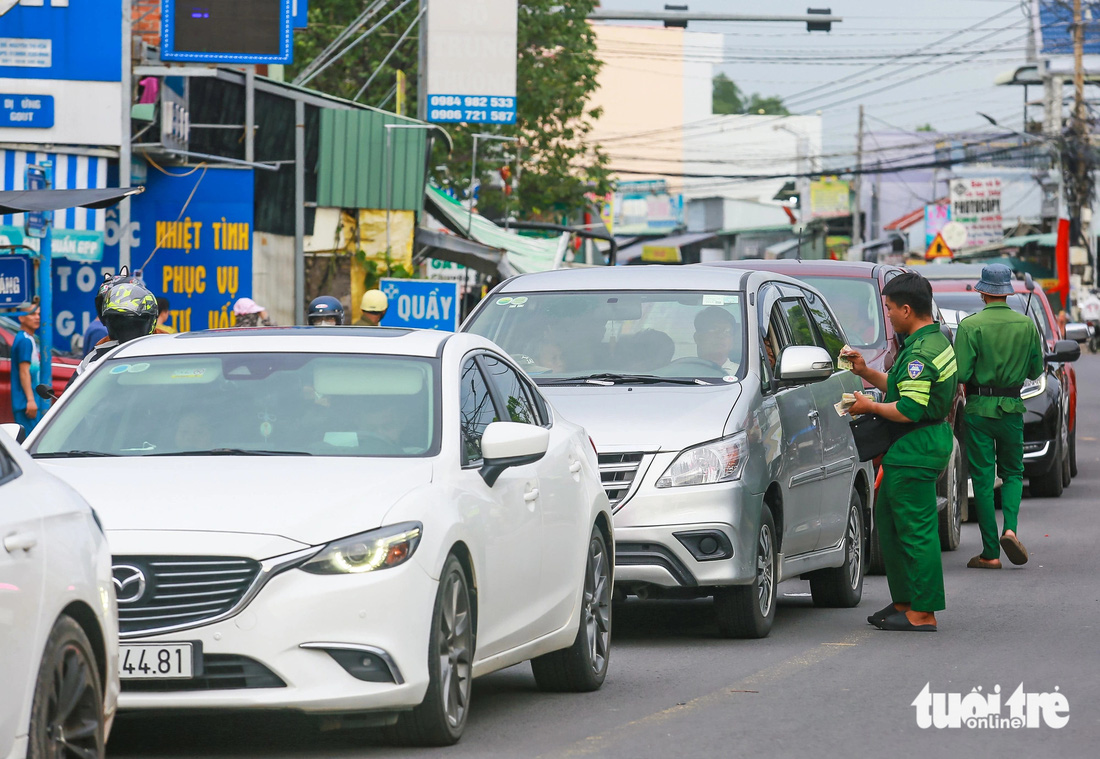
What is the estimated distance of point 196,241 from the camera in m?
21.2

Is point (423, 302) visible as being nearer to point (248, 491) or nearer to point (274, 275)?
point (274, 275)

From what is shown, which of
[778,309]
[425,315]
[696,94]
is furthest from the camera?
[696,94]

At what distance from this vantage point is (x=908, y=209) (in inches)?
3679

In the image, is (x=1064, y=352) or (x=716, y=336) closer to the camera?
(x=716, y=336)

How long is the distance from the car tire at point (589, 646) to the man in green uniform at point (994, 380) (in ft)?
16.6

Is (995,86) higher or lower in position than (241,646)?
higher

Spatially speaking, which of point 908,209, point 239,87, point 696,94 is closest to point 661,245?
point 908,209

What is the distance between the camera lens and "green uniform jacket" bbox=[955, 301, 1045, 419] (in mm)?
12406

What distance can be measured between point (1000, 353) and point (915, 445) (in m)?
3.10

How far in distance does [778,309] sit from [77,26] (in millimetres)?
11208

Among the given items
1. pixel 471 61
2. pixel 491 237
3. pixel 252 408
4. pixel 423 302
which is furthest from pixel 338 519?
pixel 491 237

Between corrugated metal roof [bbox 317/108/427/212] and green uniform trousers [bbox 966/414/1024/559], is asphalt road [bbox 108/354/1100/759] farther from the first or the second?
corrugated metal roof [bbox 317/108/427/212]

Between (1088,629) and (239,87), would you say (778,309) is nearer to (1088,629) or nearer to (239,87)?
(1088,629)

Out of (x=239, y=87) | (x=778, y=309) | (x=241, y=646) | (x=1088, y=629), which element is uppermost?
(x=239, y=87)
